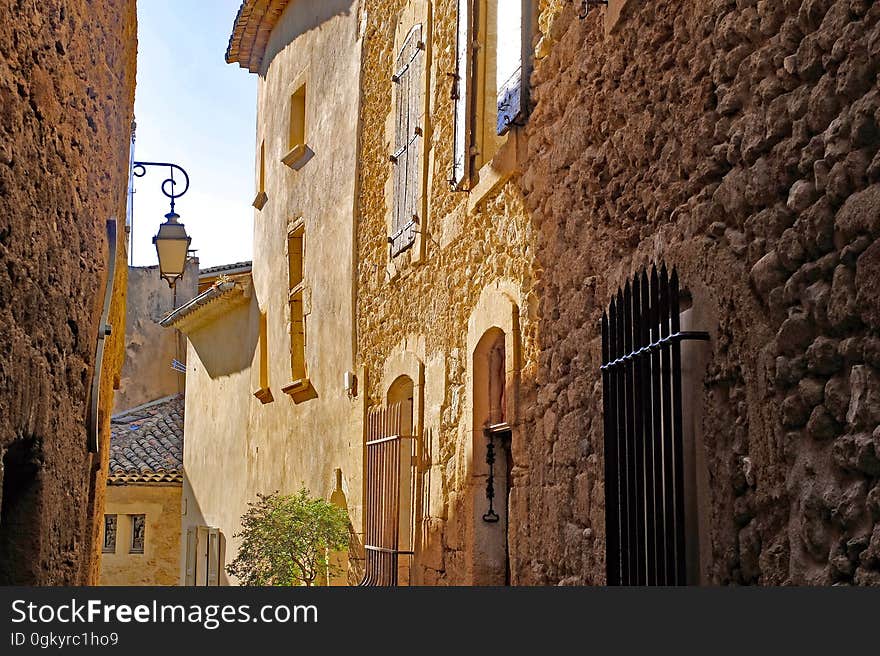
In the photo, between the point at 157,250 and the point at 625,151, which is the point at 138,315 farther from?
the point at 625,151

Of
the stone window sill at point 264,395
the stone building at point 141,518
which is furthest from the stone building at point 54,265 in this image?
the stone building at point 141,518

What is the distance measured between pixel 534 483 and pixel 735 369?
2.57 metres

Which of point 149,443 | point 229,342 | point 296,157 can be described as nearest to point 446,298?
point 296,157

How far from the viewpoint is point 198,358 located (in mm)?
19703

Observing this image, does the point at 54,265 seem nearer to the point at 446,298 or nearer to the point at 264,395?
the point at 446,298

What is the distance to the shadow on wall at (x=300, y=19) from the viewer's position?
42.1ft

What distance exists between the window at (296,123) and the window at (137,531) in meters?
10.3

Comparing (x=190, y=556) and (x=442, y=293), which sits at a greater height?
(x=442, y=293)

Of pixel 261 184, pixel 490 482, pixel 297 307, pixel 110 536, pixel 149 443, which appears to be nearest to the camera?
pixel 490 482

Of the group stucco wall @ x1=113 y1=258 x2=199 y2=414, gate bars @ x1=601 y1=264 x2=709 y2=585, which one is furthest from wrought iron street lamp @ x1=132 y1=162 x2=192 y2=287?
stucco wall @ x1=113 y1=258 x2=199 y2=414

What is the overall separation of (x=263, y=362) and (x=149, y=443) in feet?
29.5

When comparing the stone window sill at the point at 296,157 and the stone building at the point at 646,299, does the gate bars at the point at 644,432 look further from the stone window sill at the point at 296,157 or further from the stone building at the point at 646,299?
the stone window sill at the point at 296,157

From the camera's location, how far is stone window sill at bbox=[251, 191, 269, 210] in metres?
15.7

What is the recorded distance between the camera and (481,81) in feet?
26.0
